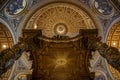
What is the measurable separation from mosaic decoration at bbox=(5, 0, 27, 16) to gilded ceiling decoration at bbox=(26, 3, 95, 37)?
2.51 feet

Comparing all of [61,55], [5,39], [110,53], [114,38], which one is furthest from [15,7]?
[110,53]

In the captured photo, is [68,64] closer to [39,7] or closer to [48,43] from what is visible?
[48,43]

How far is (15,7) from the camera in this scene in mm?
14133

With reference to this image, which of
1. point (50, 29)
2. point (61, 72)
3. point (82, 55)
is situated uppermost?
point (50, 29)

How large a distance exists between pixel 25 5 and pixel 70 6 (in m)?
2.30

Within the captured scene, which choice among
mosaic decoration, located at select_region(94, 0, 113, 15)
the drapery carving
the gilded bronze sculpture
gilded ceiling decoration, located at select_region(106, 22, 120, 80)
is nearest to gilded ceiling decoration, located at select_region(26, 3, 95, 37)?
mosaic decoration, located at select_region(94, 0, 113, 15)

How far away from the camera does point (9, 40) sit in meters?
15.0

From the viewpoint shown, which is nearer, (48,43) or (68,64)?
(48,43)

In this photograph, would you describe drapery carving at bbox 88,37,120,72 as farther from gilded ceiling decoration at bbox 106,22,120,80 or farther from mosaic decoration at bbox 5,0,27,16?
mosaic decoration at bbox 5,0,27,16

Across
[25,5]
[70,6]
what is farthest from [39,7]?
[70,6]

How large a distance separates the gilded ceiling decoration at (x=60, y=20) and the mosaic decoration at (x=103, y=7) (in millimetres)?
719

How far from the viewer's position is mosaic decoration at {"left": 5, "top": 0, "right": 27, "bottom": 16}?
14039 mm

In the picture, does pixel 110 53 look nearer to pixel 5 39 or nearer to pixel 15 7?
pixel 15 7

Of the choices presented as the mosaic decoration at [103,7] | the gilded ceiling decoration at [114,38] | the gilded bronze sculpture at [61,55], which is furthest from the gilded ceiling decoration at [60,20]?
the gilded ceiling decoration at [114,38]
